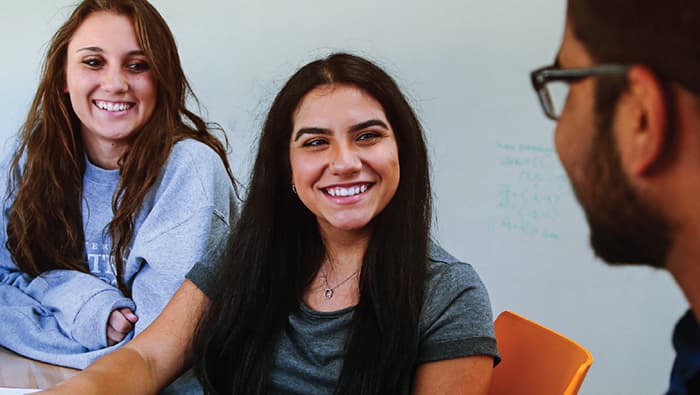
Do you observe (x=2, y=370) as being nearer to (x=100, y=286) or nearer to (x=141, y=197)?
(x=100, y=286)

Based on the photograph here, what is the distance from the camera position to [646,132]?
567 mm

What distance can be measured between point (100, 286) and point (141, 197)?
192 millimetres

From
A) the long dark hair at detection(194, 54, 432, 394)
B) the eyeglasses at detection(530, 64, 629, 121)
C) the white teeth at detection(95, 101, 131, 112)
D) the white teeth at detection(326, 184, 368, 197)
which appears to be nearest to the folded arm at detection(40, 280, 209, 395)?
the long dark hair at detection(194, 54, 432, 394)

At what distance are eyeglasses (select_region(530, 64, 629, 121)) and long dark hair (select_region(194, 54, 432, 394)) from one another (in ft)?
1.85

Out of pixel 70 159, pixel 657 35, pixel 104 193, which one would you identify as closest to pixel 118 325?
pixel 104 193

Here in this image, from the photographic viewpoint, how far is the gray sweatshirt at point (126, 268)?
4.55ft

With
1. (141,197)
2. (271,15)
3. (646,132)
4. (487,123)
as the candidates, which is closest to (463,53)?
(487,123)

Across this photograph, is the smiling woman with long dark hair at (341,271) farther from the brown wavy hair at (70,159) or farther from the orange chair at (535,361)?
the brown wavy hair at (70,159)

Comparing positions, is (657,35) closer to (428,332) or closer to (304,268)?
(428,332)

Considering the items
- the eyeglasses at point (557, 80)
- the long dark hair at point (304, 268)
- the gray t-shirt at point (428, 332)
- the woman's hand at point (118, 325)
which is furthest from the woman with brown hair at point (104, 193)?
the eyeglasses at point (557, 80)

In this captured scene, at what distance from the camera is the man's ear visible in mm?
554

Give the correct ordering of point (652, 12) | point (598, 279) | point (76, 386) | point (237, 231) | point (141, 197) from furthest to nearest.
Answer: point (598, 279) → point (141, 197) → point (237, 231) → point (76, 386) → point (652, 12)

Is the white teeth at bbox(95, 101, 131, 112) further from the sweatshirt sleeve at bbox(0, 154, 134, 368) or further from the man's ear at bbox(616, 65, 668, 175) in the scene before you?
the man's ear at bbox(616, 65, 668, 175)

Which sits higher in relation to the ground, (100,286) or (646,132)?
(646,132)
